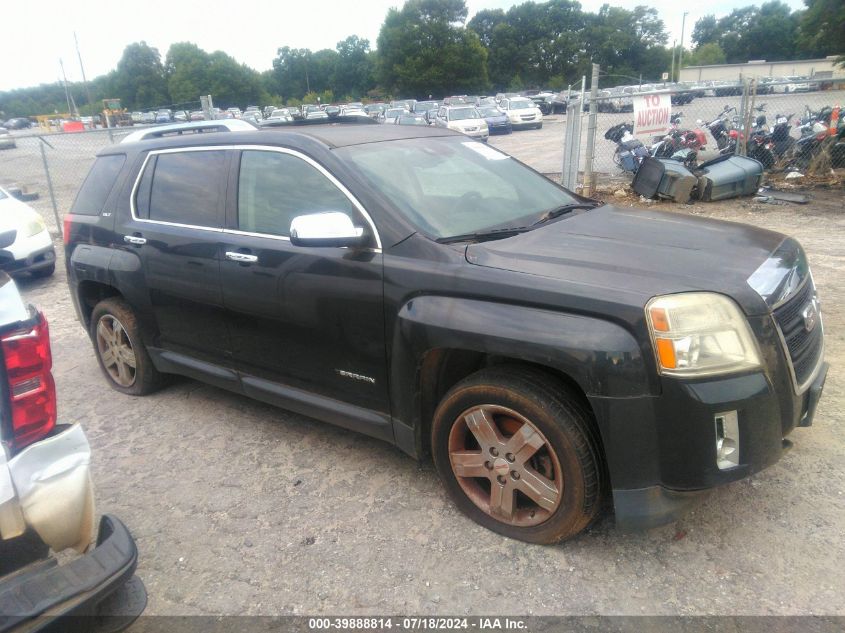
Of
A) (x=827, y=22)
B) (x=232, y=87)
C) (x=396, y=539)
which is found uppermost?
Answer: (x=232, y=87)

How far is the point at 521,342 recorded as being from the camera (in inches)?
97.9

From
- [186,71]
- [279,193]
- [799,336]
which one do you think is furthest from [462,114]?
[186,71]

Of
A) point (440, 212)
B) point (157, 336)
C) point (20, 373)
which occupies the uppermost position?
point (440, 212)

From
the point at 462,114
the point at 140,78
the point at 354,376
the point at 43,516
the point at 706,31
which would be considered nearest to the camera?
the point at 43,516

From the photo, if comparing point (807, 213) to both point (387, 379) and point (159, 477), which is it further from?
→ point (159, 477)

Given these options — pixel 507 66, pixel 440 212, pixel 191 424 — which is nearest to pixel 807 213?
pixel 440 212

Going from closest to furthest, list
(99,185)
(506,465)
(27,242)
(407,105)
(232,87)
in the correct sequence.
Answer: (506,465)
(99,185)
(27,242)
(407,105)
(232,87)

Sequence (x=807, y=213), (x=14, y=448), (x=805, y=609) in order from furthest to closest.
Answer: (x=807, y=213) → (x=805, y=609) → (x=14, y=448)

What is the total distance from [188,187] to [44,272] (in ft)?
18.8

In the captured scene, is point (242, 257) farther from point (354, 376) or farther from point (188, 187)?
point (354, 376)

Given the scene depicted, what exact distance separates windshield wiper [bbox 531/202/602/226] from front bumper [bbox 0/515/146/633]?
2.35m

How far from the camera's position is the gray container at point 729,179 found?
10578mm

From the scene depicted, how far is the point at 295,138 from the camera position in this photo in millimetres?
3385

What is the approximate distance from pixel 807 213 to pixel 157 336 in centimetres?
953
